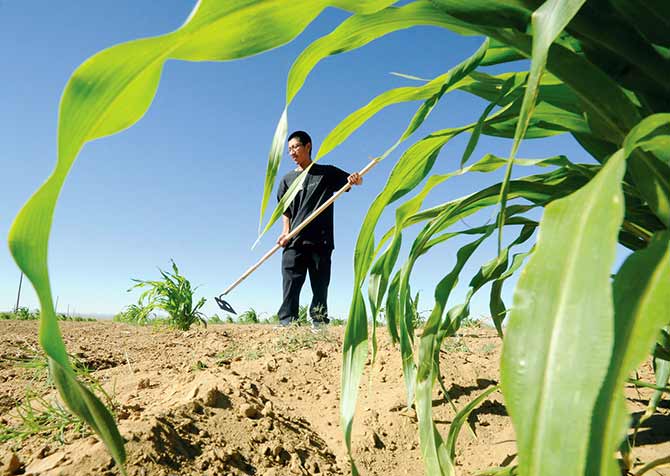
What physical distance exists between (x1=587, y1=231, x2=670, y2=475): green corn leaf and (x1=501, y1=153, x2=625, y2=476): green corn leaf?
0.02m

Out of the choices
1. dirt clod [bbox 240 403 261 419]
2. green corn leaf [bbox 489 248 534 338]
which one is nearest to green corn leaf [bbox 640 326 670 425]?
green corn leaf [bbox 489 248 534 338]

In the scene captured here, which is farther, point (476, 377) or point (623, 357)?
point (476, 377)

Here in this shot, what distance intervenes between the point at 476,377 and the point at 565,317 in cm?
135

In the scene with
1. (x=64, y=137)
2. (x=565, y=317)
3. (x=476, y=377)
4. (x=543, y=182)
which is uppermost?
(x=543, y=182)

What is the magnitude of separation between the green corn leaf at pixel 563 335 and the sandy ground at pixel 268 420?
1.72 feet

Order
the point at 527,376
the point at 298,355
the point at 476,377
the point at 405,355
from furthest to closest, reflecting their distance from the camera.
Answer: the point at 298,355
the point at 476,377
the point at 405,355
the point at 527,376

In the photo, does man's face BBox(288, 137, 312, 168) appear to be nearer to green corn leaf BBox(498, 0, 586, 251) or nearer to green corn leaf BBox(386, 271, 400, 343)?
green corn leaf BBox(386, 271, 400, 343)

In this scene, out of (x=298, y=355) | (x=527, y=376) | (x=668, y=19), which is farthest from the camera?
(x=298, y=355)

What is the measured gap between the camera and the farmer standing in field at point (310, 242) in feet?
13.5

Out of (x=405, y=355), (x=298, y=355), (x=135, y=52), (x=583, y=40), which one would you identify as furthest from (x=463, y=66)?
(x=298, y=355)

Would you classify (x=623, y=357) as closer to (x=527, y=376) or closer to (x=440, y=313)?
(x=527, y=376)

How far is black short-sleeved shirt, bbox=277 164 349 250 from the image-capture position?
4.15 m

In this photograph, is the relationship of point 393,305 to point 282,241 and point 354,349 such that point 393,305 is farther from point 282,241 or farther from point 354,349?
point 282,241

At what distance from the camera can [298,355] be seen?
1.97 meters
